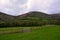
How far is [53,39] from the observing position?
35.7 meters

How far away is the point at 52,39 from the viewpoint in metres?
35.7

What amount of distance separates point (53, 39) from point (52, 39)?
0.25 m

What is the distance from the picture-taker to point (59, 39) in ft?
115

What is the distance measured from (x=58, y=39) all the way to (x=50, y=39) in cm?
198

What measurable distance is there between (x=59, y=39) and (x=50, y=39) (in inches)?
87.3

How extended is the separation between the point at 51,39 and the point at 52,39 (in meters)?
0.25

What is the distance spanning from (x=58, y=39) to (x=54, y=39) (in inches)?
41.6

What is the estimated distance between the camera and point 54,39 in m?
35.7

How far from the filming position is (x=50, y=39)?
35.8 meters

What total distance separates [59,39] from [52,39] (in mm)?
1727

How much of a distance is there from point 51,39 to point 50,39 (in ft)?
0.81

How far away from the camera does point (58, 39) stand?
35.1m

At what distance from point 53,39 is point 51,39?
489mm
